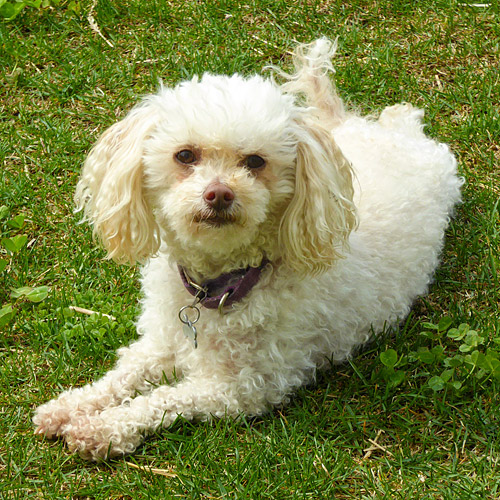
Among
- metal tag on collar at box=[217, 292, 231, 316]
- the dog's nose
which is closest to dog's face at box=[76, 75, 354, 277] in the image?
the dog's nose

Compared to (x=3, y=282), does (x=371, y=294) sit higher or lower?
higher

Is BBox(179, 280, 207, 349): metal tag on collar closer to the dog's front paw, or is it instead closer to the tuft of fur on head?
the dog's front paw

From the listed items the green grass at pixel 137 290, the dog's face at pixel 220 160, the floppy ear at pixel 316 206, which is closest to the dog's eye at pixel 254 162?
the dog's face at pixel 220 160

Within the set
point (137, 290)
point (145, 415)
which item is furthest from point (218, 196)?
point (137, 290)

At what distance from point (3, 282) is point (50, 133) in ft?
3.89

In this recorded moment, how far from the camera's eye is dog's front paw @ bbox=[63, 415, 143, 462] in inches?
123

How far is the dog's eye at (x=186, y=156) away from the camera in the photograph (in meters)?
2.96

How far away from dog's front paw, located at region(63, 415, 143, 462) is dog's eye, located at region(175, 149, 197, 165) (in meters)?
1.05

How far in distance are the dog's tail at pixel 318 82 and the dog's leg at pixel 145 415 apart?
157cm

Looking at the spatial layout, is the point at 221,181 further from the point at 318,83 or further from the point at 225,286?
the point at 318,83

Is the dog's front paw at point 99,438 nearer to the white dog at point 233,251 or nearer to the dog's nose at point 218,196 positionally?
the white dog at point 233,251

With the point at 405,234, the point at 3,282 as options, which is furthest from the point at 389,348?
the point at 3,282

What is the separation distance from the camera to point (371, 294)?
11.8 ft

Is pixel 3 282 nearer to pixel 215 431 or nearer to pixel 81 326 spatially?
pixel 81 326
